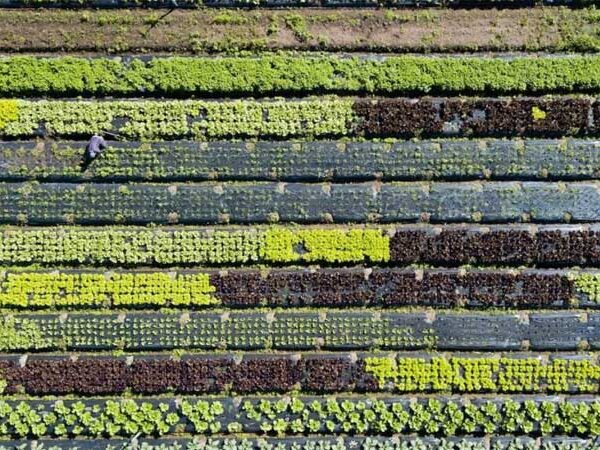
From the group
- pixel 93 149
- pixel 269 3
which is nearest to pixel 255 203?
pixel 93 149

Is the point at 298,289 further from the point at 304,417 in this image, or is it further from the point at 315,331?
the point at 304,417

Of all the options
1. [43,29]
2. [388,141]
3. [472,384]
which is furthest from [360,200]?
[43,29]

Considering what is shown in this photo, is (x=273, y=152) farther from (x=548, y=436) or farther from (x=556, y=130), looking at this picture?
(x=548, y=436)

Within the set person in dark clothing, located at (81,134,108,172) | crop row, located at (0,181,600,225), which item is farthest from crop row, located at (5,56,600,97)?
crop row, located at (0,181,600,225)

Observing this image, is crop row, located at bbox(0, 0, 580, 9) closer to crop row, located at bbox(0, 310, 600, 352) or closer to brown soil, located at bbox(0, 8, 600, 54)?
brown soil, located at bbox(0, 8, 600, 54)

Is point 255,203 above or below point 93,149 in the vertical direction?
below

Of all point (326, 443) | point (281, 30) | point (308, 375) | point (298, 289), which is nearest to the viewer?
point (326, 443)
